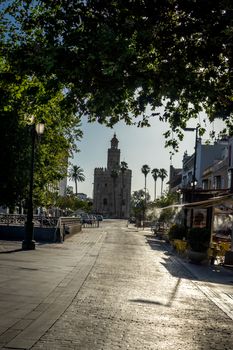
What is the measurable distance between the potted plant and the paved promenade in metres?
3.91

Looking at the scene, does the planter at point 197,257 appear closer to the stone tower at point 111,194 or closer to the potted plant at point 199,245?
the potted plant at point 199,245

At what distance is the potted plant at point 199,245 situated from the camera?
20656 mm

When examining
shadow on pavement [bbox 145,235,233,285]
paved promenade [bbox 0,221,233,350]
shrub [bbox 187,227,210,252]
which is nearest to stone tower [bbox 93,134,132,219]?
shrub [bbox 187,227,210,252]

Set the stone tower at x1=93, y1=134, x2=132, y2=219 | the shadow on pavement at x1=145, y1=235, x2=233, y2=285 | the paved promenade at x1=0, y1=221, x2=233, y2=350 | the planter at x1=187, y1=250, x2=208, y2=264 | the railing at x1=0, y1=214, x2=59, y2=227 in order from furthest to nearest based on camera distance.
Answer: the stone tower at x1=93, y1=134, x2=132, y2=219 → the railing at x1=0, y1=214, x2=59, y2=227 → the planter at x1=187, y1=250, x2=208, y2=264 → the shadow on pavement at x1=145, y1=235, x2=233, y2=285 → the paved promenade at x1=0, y1=221, x2=233, y2=350

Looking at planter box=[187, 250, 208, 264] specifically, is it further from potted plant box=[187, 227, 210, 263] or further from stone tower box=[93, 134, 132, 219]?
stone tower box=[93, 134, 132, 219]

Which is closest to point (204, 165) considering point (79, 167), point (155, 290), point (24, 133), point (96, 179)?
point (24, 133)

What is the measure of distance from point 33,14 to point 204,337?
7.27 metres

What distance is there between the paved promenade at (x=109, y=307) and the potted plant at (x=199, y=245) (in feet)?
12.8

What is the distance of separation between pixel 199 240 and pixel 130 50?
14426 mm

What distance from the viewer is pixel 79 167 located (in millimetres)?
167750

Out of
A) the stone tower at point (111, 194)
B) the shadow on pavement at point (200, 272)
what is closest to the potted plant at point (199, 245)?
the shadow on pavement at point (200, 272)

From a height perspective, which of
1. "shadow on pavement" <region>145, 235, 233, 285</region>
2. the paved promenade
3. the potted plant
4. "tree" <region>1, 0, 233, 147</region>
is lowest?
"shadow on pavement" <region>145, 235, 233, 285</region>

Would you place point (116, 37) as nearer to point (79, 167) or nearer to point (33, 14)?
point (33, 14)

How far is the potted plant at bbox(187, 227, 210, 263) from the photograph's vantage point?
20656mm
